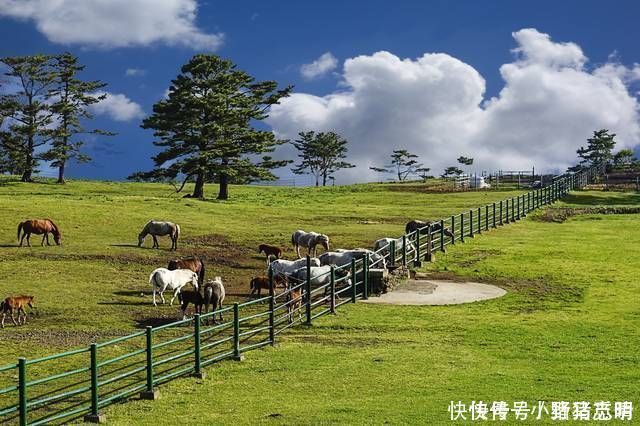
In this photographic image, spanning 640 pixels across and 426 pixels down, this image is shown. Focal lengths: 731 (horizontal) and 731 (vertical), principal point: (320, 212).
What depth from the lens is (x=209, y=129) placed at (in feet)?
207

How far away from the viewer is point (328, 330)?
20.2 m

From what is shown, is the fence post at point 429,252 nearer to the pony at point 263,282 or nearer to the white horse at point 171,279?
the pony at point 263,282

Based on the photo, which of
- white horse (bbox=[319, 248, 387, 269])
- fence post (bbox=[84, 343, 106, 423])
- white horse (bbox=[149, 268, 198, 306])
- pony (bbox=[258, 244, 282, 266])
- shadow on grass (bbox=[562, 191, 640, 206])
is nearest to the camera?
fence post (bbox=[84, 343, 106, 423])

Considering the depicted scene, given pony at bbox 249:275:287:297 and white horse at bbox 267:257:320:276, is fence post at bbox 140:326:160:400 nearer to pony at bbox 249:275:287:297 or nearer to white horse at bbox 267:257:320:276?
pony at bbox 249:275:287:297

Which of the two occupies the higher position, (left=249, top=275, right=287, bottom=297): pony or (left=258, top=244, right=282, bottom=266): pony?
(left=258, top=244, right=282, bottom=266): pony

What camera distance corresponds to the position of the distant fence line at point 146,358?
1266 centimetres

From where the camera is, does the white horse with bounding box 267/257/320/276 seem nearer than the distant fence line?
No

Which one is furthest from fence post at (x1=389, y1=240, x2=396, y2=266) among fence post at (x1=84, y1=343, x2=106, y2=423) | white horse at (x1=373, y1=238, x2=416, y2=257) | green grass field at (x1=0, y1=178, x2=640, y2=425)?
fence post at (x1=84, y1=343, x2=106, y2=423)

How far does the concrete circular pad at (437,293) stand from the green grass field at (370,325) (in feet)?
2.61

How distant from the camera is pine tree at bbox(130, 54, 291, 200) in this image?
6300 cm

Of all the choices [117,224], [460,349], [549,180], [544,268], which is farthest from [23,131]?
[460,349]

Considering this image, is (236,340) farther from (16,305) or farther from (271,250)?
(271,250)

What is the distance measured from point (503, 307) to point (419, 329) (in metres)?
4.49

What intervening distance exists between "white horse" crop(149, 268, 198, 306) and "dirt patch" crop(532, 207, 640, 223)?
1200 inches
